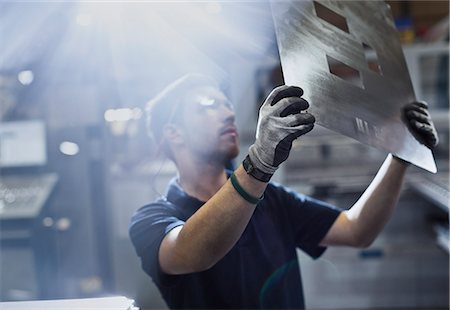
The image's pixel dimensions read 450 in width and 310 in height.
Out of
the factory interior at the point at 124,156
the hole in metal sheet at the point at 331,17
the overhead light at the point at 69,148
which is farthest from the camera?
the overhead light at the point at 69,148

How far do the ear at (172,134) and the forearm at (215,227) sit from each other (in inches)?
11.0

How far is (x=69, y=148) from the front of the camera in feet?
7.70

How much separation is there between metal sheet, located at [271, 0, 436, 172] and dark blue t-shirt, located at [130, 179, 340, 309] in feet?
1.12

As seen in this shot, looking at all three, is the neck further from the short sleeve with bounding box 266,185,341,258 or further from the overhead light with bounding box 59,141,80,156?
the overhead light with bounding box 59,141,80,156

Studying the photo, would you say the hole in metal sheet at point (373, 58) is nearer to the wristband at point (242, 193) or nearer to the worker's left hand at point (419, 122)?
the worker's left hand at point (419, 122)

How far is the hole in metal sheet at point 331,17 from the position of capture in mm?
833

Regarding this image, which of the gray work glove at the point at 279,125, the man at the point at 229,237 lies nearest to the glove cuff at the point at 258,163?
the gray work glove at the point at 279,125

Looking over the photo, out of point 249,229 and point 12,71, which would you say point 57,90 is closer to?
point 12,71

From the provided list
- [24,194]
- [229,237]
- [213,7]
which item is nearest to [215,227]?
[229,237]

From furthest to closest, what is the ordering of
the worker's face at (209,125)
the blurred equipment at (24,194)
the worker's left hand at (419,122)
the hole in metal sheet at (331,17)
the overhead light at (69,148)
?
the overhead light at (69,148) → the blurred equipment at (24,194) → the worker's face at (209,125) → the worker's left hand at (419,122) → the hole in metal sheet at (331,17)

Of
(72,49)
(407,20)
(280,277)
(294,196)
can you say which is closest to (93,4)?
(294,196)

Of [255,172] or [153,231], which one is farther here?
[153,231]

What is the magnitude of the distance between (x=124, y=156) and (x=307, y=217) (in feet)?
4.63

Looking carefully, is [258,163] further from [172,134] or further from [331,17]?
[172,134]
